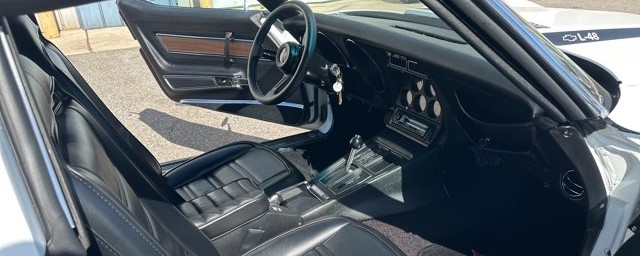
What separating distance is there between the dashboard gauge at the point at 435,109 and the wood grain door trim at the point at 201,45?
942 mm

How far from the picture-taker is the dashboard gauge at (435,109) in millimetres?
2307

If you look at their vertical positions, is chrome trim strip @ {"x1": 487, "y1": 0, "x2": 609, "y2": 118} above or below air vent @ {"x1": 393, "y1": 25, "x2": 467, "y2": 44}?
above

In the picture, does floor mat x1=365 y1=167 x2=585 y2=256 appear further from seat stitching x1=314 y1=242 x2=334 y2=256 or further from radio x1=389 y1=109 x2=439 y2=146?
seat stitching x1=314 y1=242 x2=334 y2=256

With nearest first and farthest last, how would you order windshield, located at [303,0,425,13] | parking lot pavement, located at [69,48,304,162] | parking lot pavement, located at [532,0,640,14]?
1. windshield, located at [303,0,425,13]
2. parking lot pavement, located at [69,48,304,162]
3. parking lot pavement, located at [532,0,640,14]

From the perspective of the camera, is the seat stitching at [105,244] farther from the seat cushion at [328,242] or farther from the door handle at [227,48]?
the door handle at [227,48]

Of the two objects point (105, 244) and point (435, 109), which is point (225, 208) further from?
point (435, 109)

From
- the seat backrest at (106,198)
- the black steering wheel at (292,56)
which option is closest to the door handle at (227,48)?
the black steering wheel at (292,56)

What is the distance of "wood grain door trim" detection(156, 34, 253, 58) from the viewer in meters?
2.64

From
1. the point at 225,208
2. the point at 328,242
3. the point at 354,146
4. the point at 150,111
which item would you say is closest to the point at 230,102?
the point at 354,146

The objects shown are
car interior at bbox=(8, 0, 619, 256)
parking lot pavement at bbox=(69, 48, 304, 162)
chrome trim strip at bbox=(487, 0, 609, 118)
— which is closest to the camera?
chrome trim strip at bbox=(487, 0, 609, 118)

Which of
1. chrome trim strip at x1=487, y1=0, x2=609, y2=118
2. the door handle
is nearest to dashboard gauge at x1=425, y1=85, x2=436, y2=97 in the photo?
chrome trim strip at x1=487, y1=0, x2=609, y2=118

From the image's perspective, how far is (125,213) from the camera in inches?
43.3

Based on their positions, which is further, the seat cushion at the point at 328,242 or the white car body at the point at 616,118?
the seat cushion at the point at 328,242

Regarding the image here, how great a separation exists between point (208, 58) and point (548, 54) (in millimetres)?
1871
